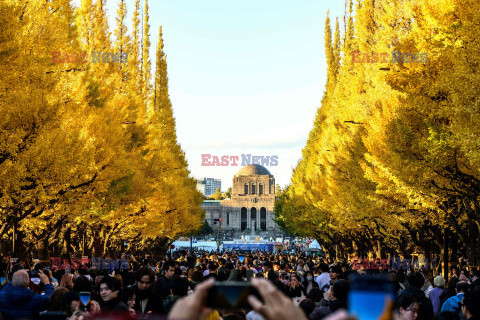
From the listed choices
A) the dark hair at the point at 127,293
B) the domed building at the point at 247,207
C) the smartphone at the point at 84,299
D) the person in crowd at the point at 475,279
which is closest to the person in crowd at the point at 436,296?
the person in crowd at the point at 475,279

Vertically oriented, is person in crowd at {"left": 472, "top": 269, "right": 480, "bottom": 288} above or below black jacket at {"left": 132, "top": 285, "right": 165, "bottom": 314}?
below

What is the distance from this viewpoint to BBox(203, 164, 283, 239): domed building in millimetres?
157250

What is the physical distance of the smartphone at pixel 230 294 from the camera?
1771 mm

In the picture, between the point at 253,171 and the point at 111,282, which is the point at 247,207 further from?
the point at 111,282

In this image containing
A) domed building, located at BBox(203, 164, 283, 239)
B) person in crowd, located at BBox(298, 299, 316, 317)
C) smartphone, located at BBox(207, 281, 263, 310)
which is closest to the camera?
smartphone, located at BBox(207, 281, 263, 310)

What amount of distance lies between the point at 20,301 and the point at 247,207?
156 metres

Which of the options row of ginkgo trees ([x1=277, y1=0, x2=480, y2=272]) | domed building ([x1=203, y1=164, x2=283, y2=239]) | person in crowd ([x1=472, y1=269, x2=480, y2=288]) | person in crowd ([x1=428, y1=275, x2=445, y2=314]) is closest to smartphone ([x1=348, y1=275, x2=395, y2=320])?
person in crowd ([x1=472, y1=269, x2=480, y2=288])

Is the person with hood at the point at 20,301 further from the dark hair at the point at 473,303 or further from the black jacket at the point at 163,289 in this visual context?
the dark hair at the point at 473,303

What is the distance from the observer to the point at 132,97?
26.5 m

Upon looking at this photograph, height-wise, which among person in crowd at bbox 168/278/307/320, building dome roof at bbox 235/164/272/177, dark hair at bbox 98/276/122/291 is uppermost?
building dome roof at bbox 235/164/272/177

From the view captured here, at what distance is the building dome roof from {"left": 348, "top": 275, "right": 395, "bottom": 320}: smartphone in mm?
164291

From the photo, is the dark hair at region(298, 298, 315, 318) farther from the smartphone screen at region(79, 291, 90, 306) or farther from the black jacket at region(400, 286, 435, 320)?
the smartphone screen at region(79, 291, 90, 306)

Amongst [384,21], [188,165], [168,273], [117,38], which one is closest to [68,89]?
[168,273]

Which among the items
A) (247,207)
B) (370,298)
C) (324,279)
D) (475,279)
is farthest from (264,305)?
(247,207)
